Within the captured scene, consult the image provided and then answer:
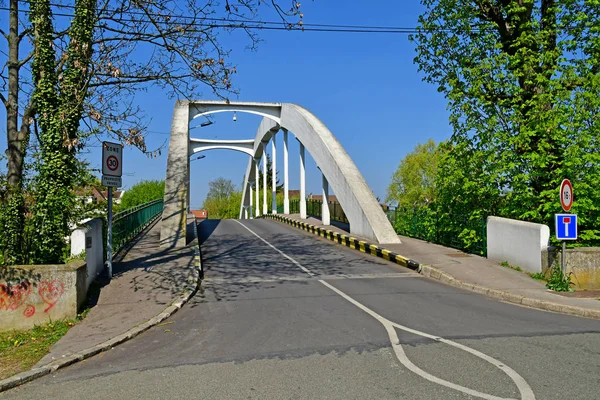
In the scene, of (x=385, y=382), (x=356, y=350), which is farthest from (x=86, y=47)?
(x=385, y=382)

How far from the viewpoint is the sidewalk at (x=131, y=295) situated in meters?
7.10

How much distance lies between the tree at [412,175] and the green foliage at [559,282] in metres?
48.3

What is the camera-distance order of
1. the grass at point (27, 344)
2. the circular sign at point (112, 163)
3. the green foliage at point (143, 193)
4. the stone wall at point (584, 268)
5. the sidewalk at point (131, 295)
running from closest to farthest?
the grass at point (27, 344) < the sidewalk at point (131, 295) < the circular sign at point (112, 163) < the stone wall at point (584, 268) < the green foliage at point (143, 193)

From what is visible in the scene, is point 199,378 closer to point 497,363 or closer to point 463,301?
point 497,363

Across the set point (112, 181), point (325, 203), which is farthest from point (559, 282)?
point (325, 203)

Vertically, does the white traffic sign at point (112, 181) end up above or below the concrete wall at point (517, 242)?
above

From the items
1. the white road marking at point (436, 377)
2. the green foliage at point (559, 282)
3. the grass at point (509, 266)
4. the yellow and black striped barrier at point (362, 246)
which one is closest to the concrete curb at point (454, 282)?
the yellow and black striped barrier at point (362, 246)

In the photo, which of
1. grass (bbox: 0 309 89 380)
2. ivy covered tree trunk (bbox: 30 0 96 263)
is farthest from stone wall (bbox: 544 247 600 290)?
ivy covered tree trunk (bbox: 30 0 96 263)

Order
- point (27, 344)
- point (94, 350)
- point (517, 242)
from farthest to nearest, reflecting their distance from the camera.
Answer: point (517, 242)
point (27, 344)
point (94, 350)

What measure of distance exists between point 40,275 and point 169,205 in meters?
10.3

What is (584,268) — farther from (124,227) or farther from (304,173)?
(304,173)

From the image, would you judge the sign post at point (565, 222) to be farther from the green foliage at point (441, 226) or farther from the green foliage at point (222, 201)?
the green foliage at point (222, 201)

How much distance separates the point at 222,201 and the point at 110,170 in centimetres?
9388

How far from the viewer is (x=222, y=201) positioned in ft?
341
